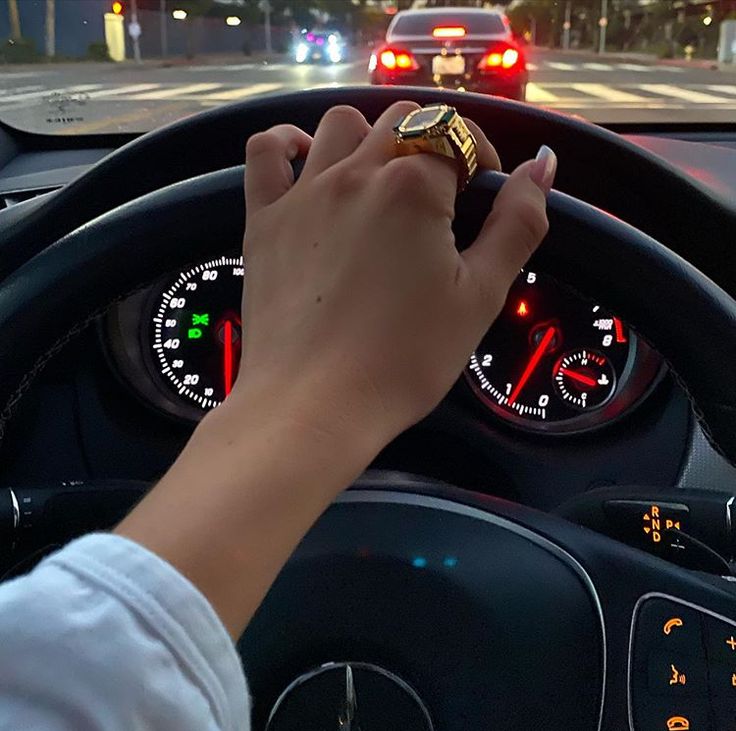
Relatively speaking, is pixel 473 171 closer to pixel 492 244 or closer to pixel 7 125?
pixel 492 244

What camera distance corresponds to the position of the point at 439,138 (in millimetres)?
873

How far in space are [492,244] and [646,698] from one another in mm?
528

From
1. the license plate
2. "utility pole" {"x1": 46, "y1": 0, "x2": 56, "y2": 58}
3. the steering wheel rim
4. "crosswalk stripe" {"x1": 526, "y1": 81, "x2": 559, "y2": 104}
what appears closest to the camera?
the steering wheel rim

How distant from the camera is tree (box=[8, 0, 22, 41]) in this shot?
126 inches

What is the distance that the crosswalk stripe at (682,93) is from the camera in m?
3.67

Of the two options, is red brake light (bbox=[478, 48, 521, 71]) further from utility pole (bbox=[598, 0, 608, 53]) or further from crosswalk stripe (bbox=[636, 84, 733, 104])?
crosswalk stripe (bbox=[636, 84, 733, 104])

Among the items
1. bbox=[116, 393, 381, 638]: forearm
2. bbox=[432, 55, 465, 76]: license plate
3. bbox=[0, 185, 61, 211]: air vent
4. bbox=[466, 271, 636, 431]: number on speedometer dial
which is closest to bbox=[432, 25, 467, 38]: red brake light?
bbox=[432, 55, 465, 76]: license plate

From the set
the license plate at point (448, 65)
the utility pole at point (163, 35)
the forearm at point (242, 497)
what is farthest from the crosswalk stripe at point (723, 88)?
the forearm at point (242, 497)

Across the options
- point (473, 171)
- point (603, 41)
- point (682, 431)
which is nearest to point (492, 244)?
point (473, 171)

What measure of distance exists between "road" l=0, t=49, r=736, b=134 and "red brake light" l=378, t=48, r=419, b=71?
0.45 meters

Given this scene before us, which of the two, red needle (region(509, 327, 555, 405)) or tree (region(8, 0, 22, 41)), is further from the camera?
tree (region(8, 0, 22, 41))

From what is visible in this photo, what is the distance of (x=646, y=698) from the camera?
1086 millimetres

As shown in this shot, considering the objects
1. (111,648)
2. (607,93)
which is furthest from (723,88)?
(111,648)

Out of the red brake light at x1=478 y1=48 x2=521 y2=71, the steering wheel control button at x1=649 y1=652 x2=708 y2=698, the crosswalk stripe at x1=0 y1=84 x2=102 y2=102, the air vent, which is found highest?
the crosswalk stripe at x1=0 y1=84 x2=102 y2=102
